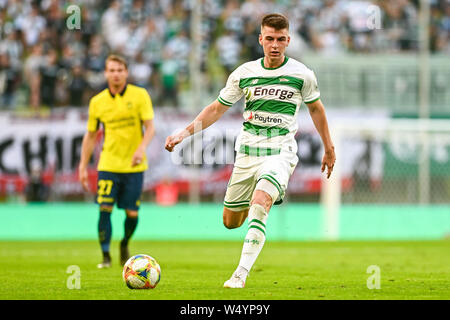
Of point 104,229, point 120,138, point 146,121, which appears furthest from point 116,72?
point 104,229

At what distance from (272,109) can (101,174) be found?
3.65 m

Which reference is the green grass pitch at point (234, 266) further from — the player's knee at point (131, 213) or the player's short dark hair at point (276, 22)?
the player's short dark hair at point (276, 22)

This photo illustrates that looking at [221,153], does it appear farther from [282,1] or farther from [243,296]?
[243,296]

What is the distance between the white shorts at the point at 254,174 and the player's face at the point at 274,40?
0.95 m

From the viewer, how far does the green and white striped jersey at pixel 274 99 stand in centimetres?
829

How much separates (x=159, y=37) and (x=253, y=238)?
18513 mm

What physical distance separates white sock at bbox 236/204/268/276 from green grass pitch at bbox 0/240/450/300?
0.85 ft

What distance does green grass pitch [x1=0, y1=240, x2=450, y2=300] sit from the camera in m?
7.41

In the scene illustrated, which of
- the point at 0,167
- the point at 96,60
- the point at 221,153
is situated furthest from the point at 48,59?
the point at 221,153

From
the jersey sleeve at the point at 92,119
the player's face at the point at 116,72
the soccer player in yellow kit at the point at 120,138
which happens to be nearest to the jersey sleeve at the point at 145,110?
the soccer player in yellow kit at the point at 120,138

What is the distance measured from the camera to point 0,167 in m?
23.0

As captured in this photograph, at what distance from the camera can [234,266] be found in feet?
37.4

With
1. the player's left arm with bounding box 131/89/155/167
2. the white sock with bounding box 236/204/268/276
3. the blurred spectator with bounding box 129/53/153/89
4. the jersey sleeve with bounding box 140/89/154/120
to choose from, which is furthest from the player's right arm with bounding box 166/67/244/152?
the blurred spectator with bounding box 129/53/153/89

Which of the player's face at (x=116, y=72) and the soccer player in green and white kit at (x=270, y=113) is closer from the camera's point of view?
the soccer player in green and white kit at (x=270, y=113)
